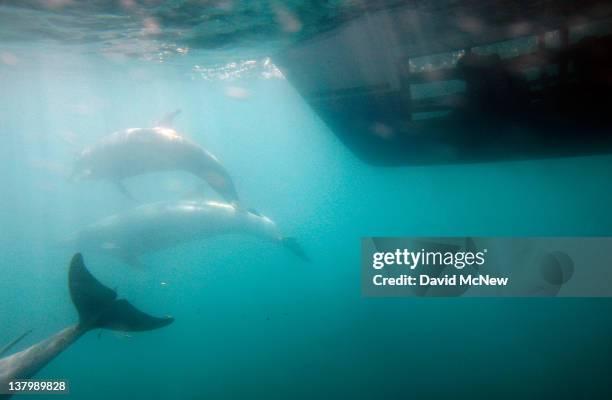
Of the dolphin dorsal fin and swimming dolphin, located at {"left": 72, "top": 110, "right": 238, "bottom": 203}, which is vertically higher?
the dolphin dorsal fin

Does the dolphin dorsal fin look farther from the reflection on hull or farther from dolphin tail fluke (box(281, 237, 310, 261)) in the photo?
dolphin tail fluke (box(281, 237, 310, 261))

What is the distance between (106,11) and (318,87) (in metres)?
5.80

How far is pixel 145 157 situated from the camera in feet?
39.0

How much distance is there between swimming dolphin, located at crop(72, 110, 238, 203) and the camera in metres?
11.5

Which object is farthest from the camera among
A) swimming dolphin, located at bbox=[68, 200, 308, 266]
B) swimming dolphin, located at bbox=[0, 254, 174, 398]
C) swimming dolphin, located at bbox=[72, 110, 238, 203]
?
swimming dolphin, located at bbox=[68, 200, 308, 266]

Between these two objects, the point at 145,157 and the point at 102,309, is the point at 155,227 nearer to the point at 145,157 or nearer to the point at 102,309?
the point at 145,157

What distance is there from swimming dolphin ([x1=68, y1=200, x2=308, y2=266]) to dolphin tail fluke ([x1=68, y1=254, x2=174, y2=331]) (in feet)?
18.9

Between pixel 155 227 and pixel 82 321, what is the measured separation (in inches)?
232

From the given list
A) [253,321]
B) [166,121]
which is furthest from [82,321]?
[253,321]

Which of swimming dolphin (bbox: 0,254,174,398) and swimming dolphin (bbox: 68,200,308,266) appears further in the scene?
swimming dolphin (bbox: 68,200,308,266)

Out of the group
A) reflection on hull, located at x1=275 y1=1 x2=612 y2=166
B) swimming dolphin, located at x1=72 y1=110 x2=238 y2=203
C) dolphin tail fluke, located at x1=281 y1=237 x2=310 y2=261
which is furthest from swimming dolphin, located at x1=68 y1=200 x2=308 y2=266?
reflection on hull, located at x1=275 y1=1 x2=612 y2=166

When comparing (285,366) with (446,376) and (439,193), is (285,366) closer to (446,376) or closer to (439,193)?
(446,376)

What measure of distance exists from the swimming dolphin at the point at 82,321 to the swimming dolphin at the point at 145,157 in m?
5.67

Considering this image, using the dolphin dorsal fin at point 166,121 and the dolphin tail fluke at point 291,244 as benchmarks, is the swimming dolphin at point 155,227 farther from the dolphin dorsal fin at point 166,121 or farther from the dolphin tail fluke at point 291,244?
the dolphin dorsal fin at point 166,121
